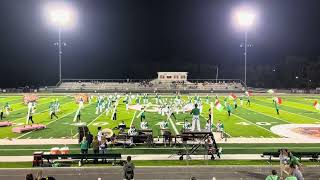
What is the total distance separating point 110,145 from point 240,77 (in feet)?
302

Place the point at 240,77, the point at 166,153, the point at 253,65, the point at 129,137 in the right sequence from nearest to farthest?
the point at 166,153
the point at 129,137
the point at 240,77
the point at 253,65

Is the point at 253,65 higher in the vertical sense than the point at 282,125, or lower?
higher

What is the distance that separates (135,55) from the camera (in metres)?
103

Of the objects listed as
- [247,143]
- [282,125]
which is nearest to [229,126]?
[282,125]

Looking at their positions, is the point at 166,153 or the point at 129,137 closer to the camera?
the point at 166,153

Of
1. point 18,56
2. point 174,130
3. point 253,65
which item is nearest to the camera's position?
point 174,130

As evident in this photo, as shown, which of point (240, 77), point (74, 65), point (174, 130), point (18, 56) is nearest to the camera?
point (174, 130)

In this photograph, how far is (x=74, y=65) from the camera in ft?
334

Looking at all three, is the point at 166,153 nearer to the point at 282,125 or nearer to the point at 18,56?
the point at 282,125

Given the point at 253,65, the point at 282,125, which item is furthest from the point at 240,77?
the point at 282,125

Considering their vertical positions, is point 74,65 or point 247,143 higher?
point 74,65

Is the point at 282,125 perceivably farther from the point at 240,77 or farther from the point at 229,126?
the point at 240,77

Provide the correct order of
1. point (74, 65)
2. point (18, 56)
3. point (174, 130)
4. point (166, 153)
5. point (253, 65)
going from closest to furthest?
point (166, 153) < point (174, 130) < point (18, 56) < point (74, 65) < point (253, 65)

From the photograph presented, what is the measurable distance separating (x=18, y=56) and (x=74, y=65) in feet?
46.9
